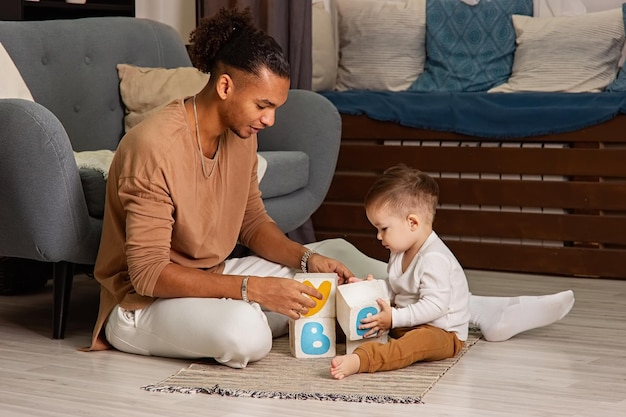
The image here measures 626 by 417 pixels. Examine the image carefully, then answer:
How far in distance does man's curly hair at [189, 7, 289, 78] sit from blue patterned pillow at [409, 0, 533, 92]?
6.67ft

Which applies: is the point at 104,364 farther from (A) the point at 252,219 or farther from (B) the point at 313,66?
(B) the point at 313,66

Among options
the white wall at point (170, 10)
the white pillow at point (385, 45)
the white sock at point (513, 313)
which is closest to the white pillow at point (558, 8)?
the white pillow at point (385, 45)

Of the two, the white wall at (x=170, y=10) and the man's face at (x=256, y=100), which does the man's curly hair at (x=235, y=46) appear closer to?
the man's face at (x=256, y=100)

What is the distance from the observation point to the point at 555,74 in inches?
156

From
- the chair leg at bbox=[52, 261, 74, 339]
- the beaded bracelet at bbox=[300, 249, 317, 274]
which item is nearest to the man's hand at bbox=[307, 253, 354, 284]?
the beaded bracelet at bbox=[300, 249, 317, 274]

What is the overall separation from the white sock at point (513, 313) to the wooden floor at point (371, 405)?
0.11 feet

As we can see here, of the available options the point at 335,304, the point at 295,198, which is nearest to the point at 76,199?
the point at 335,304

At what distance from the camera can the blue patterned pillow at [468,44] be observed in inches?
165

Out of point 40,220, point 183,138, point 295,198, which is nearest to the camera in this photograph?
point 183,138

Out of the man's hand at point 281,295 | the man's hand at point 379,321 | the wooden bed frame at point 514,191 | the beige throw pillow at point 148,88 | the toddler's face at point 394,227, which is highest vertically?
the beige throw pillow at point 148,88

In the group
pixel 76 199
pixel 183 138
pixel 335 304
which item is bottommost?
pixel 335 304

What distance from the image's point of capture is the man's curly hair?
2236 millimetres

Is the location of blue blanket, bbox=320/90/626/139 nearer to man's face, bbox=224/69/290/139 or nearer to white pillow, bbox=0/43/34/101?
white pillow, bbox=0/43/34/101

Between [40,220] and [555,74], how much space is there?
226 cm
